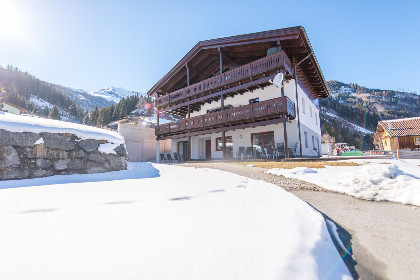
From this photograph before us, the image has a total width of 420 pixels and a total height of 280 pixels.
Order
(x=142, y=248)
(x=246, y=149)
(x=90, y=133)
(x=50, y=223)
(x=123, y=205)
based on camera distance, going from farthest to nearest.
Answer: (x=246, y=149)
(x=90, y=133)
(x=123, y=205)
(x=50, y=223)
(x=142, y=248)

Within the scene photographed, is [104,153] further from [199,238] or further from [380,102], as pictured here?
[380,102]

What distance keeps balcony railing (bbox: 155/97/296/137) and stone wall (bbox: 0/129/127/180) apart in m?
8.95

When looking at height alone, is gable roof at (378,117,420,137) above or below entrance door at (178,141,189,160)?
above

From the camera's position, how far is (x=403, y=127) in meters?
27.6

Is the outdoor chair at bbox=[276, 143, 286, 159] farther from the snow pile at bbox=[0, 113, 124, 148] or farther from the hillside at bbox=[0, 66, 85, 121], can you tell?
the hillside at bbox=[0, 66, 85, 121]

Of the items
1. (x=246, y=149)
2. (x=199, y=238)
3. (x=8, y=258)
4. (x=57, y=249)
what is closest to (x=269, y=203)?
(x=199, y=238)

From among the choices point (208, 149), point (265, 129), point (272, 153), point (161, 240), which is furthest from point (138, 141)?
point (161, 240)

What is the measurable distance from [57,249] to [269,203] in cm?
199

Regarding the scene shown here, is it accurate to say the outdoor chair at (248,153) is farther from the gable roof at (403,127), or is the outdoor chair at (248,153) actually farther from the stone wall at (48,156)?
the gable roof at (403,127)

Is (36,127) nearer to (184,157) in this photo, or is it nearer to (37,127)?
(37,127)

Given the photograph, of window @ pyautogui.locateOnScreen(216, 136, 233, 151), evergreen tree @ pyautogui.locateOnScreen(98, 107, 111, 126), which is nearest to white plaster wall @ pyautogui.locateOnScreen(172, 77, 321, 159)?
window @ pyautogui.locateOnScreen(216, 136, 233, 151)

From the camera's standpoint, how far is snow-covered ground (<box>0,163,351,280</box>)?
999 millimetres

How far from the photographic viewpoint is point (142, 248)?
1.19 m

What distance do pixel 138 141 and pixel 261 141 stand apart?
11.6 metres
